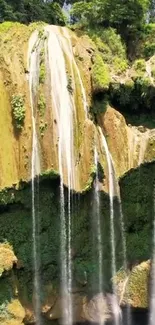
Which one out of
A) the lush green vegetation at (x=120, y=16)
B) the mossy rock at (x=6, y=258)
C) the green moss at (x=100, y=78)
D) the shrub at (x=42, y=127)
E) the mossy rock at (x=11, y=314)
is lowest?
the mossy rock at (x=11, y=314)

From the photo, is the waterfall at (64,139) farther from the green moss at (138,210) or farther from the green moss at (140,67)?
the green moss at (140,67)

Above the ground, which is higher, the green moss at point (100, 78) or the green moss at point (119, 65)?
the green moss at point (119, 65)

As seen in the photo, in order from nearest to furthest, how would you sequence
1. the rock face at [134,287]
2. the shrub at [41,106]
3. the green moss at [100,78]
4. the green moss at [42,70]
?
the shrub at [41,106], the green moss at [42,70], the green moss at [100,78], the rock face at [134,287]

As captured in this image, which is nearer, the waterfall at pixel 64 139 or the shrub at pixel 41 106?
the waterfall at pixel 64 139

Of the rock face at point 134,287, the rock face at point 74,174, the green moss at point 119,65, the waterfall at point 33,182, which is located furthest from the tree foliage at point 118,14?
the rock face at point 134,287

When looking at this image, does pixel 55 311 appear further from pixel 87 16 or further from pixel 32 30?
pixel 87 16

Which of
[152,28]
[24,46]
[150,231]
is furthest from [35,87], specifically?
[152,28]

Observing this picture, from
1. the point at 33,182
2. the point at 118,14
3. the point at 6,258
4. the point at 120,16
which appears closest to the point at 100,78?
the point at 33,182
